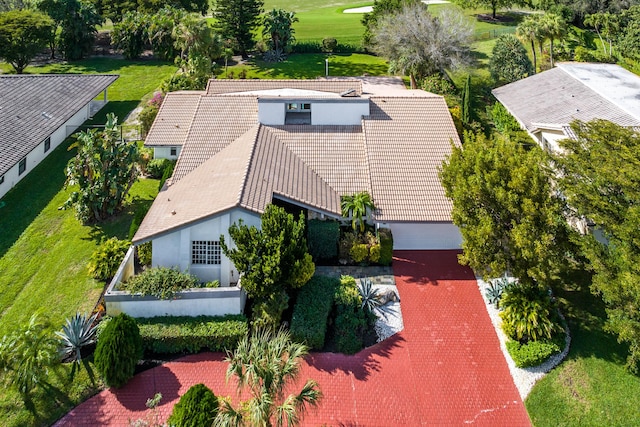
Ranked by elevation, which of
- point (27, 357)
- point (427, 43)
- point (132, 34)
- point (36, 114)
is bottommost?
point (27, 357)

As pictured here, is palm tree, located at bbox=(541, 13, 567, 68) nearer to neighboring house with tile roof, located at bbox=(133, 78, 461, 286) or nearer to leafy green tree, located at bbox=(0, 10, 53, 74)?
neighboring house with tile roof, located at bbox=(133, 78, 461, 286)

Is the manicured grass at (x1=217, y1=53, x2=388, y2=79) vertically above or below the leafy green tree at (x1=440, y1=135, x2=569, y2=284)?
above

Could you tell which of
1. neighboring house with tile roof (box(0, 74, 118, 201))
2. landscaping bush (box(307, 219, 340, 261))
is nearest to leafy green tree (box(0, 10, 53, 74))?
neighboring house with tile roof (box(0, 74, 118, 201))

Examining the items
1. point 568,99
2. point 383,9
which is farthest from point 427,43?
point 568,99

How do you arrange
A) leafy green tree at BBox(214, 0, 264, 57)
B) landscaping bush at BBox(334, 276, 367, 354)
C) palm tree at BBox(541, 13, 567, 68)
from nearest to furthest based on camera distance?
landscaping bush at BBox(334, 276, 367, 354) < palm tree at BBox(541, 13, 567, 68) < leafy green tree at BBox(214, 0, 264, 57)

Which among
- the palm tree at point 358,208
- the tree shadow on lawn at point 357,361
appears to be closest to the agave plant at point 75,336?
the tree shadow on lawn at point 357,361

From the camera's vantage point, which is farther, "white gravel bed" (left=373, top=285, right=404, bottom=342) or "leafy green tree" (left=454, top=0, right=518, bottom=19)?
"leafy green tree" (left=454, top=0, right=518, bottom=19)

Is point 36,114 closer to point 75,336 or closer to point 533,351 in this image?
point 75,336
